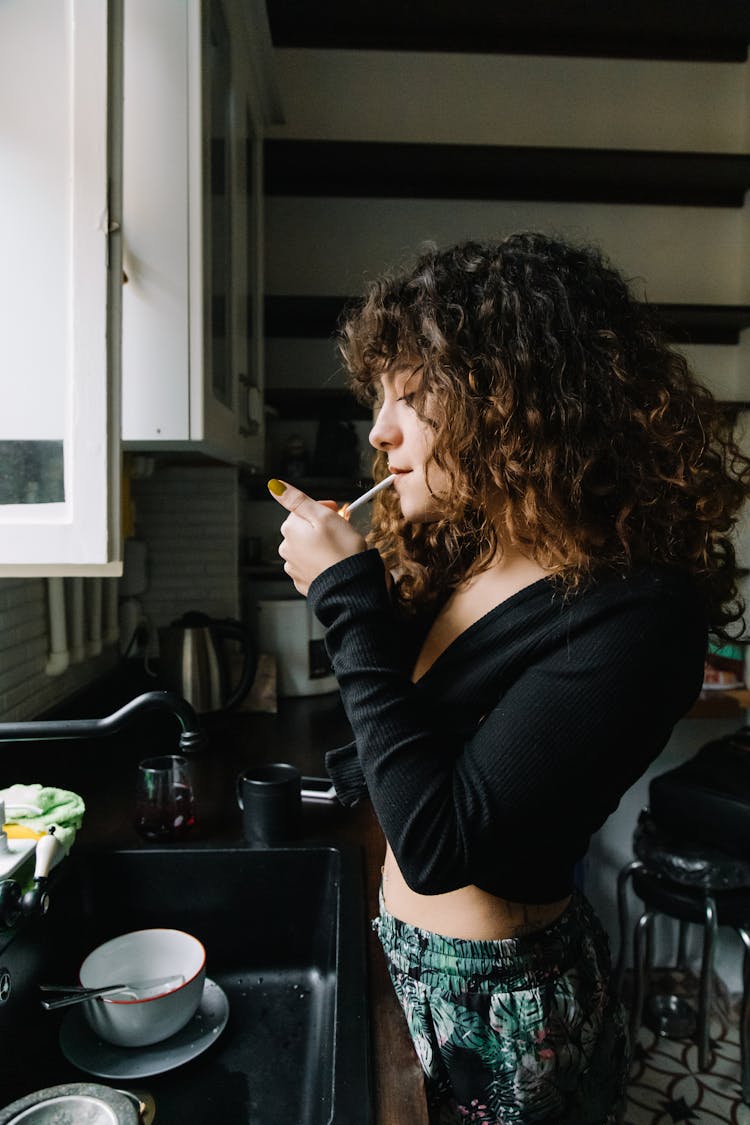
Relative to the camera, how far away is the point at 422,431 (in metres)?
0.82

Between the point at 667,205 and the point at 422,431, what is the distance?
7.44 ft

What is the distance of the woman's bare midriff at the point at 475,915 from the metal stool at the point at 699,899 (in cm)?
135

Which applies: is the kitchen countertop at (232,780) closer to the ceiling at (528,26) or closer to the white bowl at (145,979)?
the white bowl at (145,979)

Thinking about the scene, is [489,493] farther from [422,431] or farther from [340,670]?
[340,670]

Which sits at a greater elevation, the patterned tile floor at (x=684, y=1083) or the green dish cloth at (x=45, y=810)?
the green dish cloth at (x=45, y=810)

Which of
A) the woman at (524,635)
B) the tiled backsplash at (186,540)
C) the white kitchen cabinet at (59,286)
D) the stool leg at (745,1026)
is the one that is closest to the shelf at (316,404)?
the tiled backsplash at (186,540)

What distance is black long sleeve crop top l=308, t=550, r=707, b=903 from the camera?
2.21ft

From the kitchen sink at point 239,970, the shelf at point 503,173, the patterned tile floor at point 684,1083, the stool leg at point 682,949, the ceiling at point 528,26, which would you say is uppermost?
the ceiling at point 528,26

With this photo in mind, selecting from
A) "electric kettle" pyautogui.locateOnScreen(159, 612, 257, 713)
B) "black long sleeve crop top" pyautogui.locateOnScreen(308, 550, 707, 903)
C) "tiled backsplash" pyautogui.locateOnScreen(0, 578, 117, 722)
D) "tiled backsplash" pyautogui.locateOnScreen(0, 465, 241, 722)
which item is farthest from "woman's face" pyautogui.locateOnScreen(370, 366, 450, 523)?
"tiled backsplash" pyautogui.locateOnScreen(0, 465, 241, 722)

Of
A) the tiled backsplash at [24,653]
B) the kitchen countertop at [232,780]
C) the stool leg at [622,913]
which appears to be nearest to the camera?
the kitchen countertop at [232,780]

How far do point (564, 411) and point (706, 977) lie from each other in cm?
179

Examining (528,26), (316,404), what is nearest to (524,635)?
(316,404)

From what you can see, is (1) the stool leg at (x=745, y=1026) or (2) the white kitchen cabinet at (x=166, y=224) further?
(1) the stool leg at (x=745, y=1026)

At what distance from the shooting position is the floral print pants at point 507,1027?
2.44 feet
